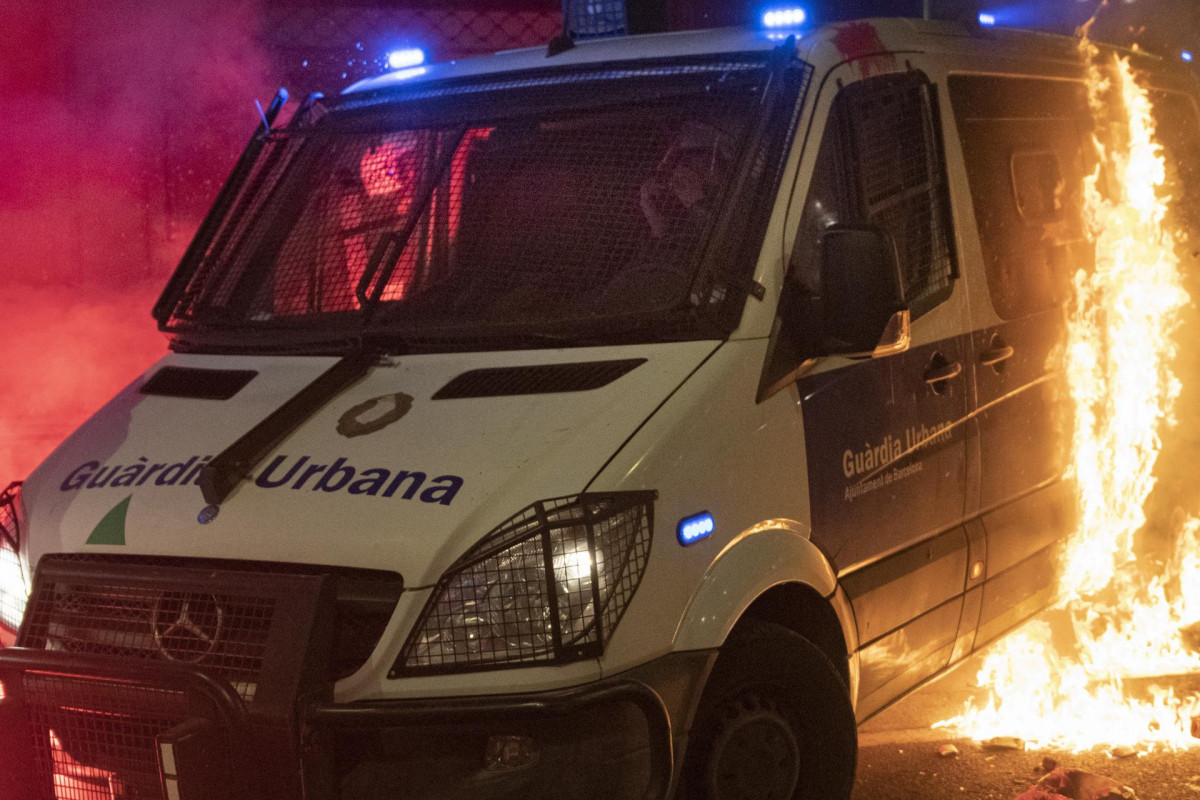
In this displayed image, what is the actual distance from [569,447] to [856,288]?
90 cm

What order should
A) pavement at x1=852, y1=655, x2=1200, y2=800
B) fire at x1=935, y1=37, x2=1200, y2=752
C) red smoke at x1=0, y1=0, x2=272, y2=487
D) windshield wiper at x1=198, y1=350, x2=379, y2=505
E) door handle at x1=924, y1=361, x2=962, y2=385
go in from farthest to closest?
red smoke at x1=0, y1=0, x2=272, y2=487 → fire at x1=935, y1=37, x2=1200, y2=752 → pavement at x1=852, y1=655, x2=1200, y2=800 → door handle at x1=924, y1=361, x2=962, y2=385 → windshield wiper at x1=198, y1=350, x2=379, y2=505

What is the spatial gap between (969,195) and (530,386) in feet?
6.20

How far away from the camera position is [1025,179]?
502 centimetres

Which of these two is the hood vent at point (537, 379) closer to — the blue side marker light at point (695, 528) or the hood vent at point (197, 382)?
the blue side marker light at point (695, 528)

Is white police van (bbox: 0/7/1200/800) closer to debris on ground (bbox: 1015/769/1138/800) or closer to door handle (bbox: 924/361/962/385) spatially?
door handle (bbox: 924/361/962/385)

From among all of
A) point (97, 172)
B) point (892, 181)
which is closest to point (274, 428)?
point (892, 181)

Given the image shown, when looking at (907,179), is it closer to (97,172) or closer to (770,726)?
(770,726)

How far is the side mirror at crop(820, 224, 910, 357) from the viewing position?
3.57 metres

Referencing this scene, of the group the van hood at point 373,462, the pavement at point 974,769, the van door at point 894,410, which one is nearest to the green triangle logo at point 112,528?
the van hood at point 373,462

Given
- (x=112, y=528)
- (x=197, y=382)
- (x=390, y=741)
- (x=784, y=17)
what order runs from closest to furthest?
(x=390, y=741) < (x=112, y=528) < (x=197, y=382) < (x=784, y=17)

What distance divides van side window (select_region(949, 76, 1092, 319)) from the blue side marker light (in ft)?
5.88

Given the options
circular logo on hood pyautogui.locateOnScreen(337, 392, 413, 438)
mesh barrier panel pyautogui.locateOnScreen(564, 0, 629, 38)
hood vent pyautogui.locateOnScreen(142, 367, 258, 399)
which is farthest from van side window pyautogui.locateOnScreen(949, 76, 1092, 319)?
hood vent pyautogui.locateOnScreen(142, 367, 258, 399)

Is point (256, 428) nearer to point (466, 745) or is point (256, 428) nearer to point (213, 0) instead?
point (466, 745)

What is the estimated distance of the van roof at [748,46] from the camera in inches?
165
